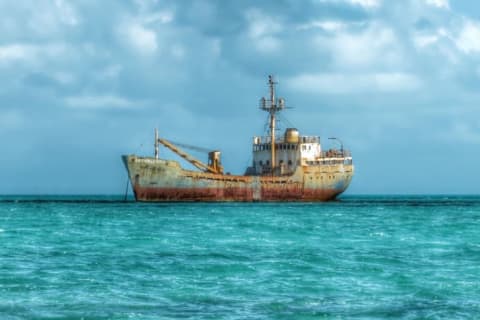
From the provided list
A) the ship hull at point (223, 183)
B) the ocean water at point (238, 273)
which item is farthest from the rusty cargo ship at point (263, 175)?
the ocean water at point (238, 273)

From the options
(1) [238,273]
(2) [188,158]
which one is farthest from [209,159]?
(1) [238,273]

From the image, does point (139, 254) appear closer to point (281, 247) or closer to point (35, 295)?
point (281, 247)

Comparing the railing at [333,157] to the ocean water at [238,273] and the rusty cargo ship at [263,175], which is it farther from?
the ocean water at [238,273]

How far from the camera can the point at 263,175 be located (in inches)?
3504

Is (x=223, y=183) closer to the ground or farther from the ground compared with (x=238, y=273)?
farther from the ground

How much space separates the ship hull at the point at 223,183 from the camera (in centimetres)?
8362

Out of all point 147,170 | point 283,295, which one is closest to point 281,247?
point 283,295

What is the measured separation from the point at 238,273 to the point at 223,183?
5879cm

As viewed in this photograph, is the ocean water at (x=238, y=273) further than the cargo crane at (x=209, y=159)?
No

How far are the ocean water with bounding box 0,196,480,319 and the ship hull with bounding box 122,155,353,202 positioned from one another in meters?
36.6

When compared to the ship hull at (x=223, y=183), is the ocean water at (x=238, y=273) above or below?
below

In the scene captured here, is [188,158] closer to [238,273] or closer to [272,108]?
[272,108]

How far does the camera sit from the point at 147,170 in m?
83.2

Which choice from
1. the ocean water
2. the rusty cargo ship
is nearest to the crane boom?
the rusty cargo ship
